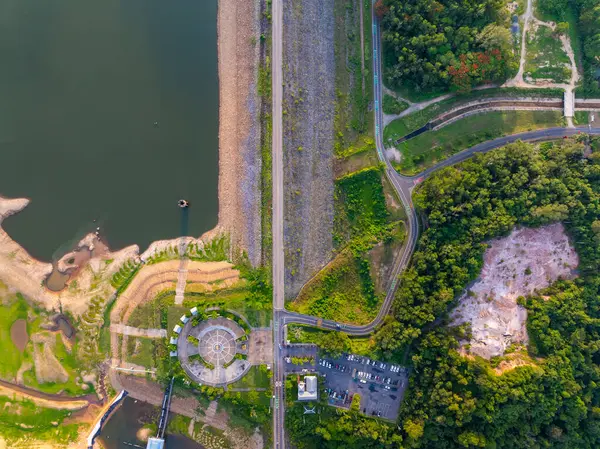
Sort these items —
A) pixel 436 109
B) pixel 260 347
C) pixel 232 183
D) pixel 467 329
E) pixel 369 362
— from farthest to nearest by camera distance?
1. pixel 232 183
2. pixel 436 109
3. pixel 260 347
4. pixel 369 362
5. pixel 467 329

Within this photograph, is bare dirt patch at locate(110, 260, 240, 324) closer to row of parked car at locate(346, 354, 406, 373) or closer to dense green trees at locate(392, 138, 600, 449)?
row of parked car at locate(346, 354, 406, 373)

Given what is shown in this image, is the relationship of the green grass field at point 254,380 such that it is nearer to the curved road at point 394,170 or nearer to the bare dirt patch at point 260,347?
the bare dirt patch at point 260,347

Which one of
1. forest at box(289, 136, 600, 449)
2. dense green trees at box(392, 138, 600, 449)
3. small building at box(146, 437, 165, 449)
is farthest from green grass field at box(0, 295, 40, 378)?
dense green trees at box(392, 138, 600, 449)

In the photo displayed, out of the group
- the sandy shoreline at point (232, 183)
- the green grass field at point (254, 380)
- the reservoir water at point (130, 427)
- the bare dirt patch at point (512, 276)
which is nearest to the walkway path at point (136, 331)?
the sandy shoreline at point (232, 183)

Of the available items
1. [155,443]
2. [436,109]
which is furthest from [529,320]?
[155,443]

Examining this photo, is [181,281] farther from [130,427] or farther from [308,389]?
[308,389]

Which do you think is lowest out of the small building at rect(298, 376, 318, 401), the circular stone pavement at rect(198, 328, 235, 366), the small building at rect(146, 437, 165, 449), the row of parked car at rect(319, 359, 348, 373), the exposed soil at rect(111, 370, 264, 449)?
the small building at rect(146, 437, 165, 449)
